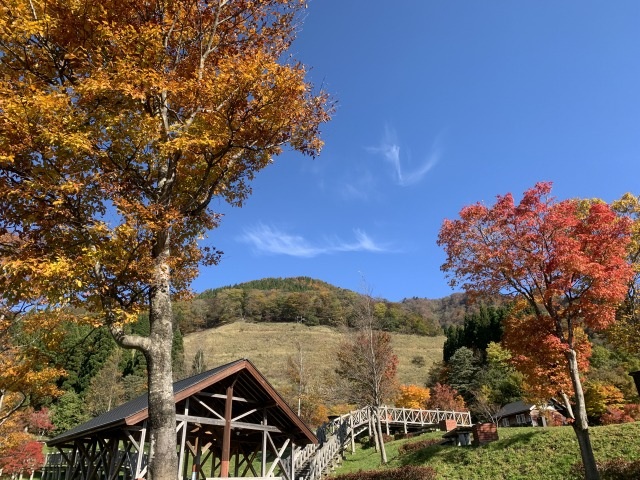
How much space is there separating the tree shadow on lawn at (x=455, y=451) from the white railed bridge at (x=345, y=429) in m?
4.24

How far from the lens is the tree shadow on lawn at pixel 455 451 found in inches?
754

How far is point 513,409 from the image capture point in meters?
36.7

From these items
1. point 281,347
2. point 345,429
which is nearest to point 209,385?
point 345,429

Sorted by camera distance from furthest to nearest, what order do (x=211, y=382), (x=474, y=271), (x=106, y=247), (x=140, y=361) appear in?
(x=140, y=361)
(x=474, y=271)
(x=211, y=382)
(x=106, y=247)

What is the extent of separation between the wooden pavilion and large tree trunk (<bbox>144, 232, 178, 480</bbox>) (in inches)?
255

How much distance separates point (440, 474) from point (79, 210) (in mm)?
17717

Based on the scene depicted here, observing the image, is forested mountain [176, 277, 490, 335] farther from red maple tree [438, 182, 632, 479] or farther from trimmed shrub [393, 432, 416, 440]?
red maple tree [438, 182, 632, 479]

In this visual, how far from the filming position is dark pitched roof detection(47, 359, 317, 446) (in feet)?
41.7

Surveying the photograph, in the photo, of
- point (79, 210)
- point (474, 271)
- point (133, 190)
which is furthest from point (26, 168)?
point (474, 271)

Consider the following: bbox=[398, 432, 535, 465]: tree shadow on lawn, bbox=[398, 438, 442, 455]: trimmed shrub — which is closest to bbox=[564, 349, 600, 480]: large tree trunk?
bbox=[398, 432, 535, 465]: tree shadow on lawn

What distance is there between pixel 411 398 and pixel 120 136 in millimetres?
38210

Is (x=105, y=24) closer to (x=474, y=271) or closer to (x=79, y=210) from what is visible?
(x=79, y=210)

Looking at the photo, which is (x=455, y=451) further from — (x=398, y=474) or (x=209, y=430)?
(x=209, y=430)

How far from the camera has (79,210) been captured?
7.36m
